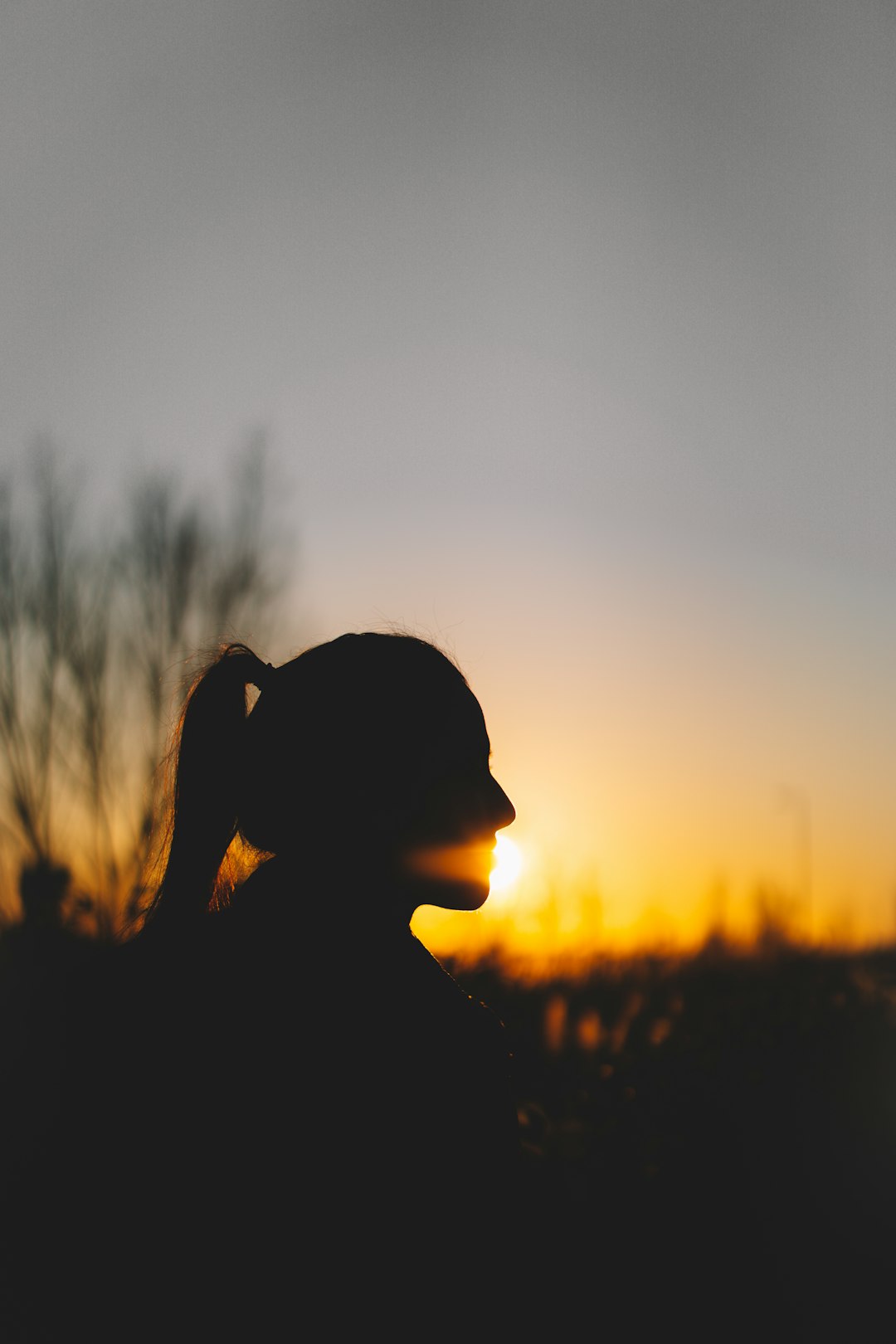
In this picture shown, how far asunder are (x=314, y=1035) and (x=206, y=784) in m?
0.46

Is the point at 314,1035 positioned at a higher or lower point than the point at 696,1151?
higher

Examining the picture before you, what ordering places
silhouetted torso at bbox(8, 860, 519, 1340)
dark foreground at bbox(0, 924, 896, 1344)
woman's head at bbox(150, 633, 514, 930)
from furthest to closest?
1. dark foreground at bbox(0, 924, 896, 1344)
2. woman's head at bbox(150, 633, 514, 930)
3. silhouetted torso at bbox(8, 860, 519, 1340)

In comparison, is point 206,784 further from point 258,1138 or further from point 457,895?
point 258,1138

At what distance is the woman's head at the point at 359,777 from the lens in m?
1.62

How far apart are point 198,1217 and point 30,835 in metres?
13.8

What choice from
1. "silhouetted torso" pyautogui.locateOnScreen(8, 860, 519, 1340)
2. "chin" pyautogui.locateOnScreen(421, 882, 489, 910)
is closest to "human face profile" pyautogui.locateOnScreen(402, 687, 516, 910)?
"chin" pyautogui.locateOnScreen(421, 882, 489, 910)

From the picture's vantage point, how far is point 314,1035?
1.41 m

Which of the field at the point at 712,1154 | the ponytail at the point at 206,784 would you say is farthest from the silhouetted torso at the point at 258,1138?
the field at the point at 712,1154

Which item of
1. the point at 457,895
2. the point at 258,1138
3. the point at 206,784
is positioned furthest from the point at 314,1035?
the point at 206,784

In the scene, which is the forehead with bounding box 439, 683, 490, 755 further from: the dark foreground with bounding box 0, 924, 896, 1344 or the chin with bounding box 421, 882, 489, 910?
the dark foreground with bounding box 0, 924, 896, 1344

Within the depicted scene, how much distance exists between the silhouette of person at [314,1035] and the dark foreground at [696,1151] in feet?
6.04

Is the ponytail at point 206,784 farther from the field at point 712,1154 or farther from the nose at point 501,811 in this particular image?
the field at point 712,1154

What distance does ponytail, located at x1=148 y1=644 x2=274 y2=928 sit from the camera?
1.64m

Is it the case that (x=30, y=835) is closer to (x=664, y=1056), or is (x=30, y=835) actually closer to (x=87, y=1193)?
(x=664, y=1056)
